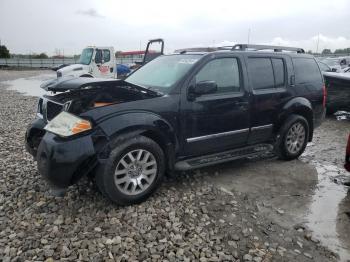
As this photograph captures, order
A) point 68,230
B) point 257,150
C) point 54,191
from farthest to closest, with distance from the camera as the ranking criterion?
point 257,150, point 54,191, point 68,230

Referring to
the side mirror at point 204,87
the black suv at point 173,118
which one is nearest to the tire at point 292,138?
the black suv at point 173,118

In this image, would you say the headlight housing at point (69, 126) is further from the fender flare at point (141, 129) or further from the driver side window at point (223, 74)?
the driver side window at point (223, 74)

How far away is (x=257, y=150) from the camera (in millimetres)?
5316

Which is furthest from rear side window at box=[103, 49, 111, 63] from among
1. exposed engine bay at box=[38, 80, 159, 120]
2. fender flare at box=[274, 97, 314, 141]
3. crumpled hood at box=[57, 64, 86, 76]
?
exposed engine bay at box=[38, 80, 159, 120]

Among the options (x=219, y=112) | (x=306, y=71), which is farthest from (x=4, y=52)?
(x=219, y=112)

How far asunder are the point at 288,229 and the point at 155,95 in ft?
6.96

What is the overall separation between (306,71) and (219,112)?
7.45 ft

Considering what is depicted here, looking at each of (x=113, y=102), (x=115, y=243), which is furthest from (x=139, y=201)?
(x=113, y=102)

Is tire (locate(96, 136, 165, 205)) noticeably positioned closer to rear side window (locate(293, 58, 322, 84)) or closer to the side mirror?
the side mirror

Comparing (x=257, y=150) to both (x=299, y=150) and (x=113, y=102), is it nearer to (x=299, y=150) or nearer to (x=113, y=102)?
(x=299, y=150)

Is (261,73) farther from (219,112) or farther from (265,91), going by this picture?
(219,112)

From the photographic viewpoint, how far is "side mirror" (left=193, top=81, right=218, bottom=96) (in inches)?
170

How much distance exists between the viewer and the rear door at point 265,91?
16.9 feet

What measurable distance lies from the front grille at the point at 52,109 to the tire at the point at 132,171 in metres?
0.98
